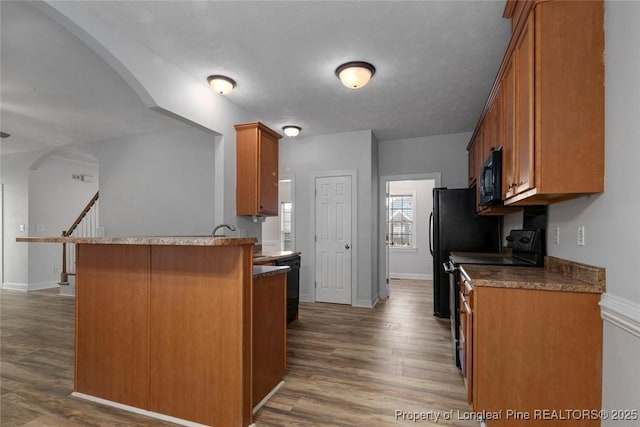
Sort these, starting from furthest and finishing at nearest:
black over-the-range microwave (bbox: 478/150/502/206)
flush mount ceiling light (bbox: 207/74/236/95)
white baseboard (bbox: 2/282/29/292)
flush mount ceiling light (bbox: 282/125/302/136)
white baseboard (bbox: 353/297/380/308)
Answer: white baseboard (bbox: 2/282/29/292) → white baseboard (bbox: 353/297/380/308) → flush mount ceiling light (bbox: 282/125/302/136) → flush mount ceiling light (bbox: 207/74/236/95) → black over-the-range microwave (bbox: 478/150/502/206)

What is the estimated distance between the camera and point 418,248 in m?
7.43

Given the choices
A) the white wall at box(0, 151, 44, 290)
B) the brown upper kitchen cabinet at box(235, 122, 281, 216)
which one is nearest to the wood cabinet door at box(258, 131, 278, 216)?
the brown upper kitchen cabinet at box(235, 122, 281, 216)

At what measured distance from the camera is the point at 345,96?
144 inches

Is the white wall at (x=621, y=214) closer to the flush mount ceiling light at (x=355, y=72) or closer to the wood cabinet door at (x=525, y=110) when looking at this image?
the wood cabinet door at (x=525, y=110)

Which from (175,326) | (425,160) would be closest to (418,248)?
(425,160)

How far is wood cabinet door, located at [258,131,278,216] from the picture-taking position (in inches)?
149

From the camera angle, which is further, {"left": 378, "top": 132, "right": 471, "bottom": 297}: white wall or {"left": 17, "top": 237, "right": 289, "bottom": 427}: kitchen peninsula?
{"left": 378, "top": 132, "right": 471, "bottom": 297}: white wall

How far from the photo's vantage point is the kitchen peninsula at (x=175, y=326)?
1.81 m

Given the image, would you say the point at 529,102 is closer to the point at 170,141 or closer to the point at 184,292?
the point at 184,292

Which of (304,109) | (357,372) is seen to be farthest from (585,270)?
(304,109)

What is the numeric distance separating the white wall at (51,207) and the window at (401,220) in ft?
23.7

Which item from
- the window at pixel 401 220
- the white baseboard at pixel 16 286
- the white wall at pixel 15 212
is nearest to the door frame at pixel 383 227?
the window at pixel 401 220

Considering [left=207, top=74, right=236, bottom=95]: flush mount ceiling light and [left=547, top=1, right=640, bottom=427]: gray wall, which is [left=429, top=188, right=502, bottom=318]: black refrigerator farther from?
[left=207, top=74, right=236, bottom=95]: flush mount ceiling light

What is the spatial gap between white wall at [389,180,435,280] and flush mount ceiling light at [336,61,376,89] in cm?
470
